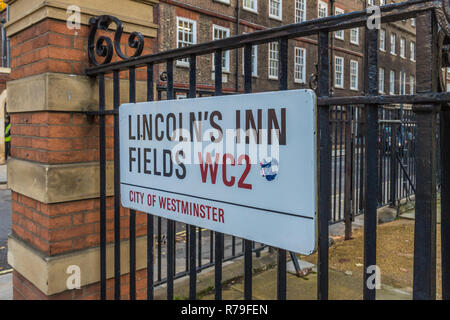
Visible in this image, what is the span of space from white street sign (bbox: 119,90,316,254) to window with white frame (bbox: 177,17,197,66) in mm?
15658

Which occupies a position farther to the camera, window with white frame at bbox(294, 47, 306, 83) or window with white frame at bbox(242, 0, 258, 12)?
window with white frame at bbox(294, 47, 306, 83)

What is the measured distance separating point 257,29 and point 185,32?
4.60 m

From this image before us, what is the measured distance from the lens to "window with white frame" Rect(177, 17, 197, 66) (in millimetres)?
17312

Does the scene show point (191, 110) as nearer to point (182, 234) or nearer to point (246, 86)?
point (246, 86)

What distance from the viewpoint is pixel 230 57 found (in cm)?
1962

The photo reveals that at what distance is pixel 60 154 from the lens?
2.31 meters

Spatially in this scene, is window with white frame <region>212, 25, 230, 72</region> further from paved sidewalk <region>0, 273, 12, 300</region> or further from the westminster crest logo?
the westminster crest logo

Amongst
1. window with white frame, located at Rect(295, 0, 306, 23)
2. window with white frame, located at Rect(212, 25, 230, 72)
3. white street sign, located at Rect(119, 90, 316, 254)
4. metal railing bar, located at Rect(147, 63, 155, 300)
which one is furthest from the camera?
window with white frame, located at Rect(295, 0, 306, 23)

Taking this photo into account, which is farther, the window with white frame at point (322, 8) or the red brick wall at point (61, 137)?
the window with white frame at point (322, 8)

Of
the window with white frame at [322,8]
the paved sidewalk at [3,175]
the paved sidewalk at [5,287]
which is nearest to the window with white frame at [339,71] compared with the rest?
the window with white frame at [322,8]

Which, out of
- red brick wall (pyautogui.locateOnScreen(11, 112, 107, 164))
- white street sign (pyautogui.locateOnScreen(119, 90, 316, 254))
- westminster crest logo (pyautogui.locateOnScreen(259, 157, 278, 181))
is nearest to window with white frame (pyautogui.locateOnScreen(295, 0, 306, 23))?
red brick wall (pyautogui.locateOnScreen(11, 112, 107, 164))

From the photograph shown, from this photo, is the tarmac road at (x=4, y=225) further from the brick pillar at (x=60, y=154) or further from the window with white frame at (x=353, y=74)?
the window with white frame at (x=353, y=74)

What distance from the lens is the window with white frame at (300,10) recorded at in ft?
77.0
